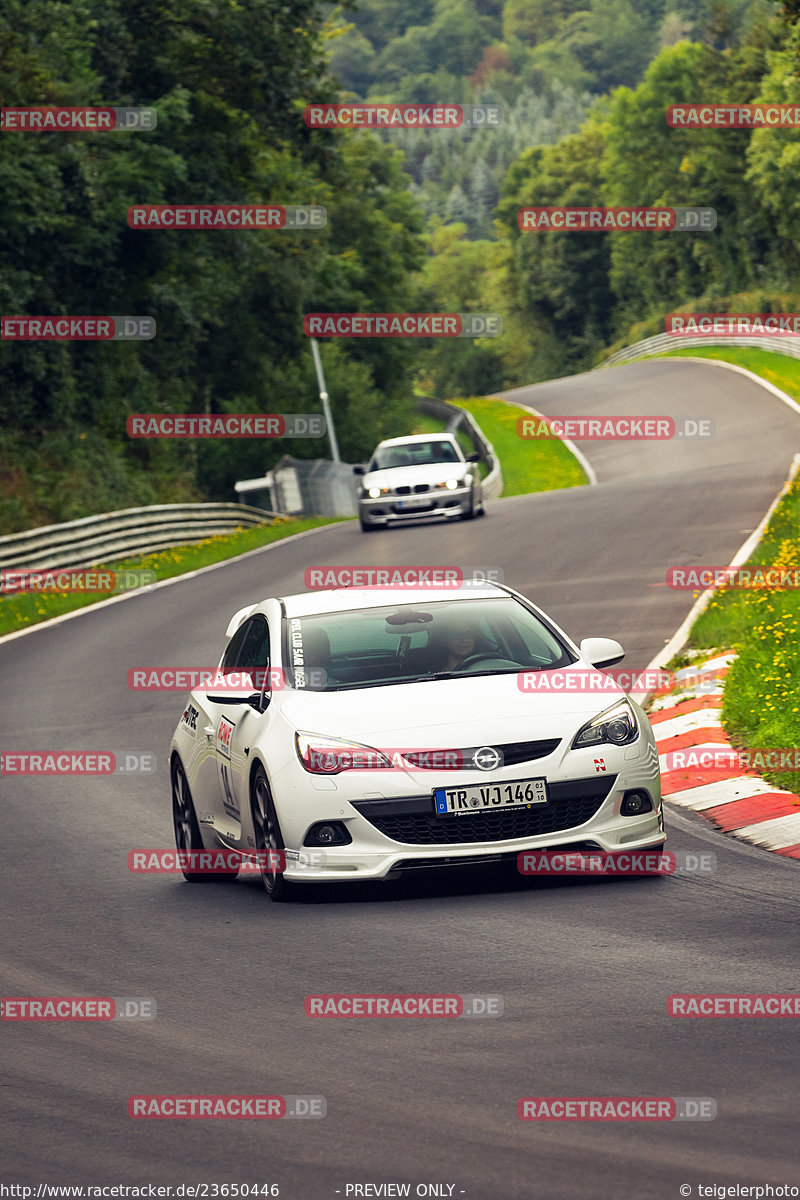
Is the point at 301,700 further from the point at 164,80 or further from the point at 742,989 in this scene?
the point at 164,80

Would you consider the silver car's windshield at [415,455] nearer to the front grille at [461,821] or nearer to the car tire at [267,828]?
the car tire at [267,828]

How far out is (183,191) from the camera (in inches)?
1758

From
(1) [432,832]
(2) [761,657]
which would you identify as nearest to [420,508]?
(2) [761,657]

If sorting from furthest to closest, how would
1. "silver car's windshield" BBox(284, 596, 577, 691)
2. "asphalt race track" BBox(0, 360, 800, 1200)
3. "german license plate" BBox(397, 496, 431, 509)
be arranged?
"german license plate" BBox(397, 496, 431, 509) < "silver car's windshield" BBox(284, 596, 577, 691) < "asphalt race track" BBox(0, 360, 800, 1200)

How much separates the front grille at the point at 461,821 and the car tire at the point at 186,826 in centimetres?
172

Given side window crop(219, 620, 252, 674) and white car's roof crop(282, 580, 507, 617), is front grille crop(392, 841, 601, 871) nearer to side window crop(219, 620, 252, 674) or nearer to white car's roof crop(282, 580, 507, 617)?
white car's roof crop(282, 580, 507, 617)

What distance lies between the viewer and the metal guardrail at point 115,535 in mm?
30953

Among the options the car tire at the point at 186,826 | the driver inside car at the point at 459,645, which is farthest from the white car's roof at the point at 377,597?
the car tire at the point at 186,826

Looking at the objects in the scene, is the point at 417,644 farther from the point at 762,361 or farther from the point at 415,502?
the point at 762,361

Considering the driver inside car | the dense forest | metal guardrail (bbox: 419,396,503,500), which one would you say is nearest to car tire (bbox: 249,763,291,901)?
the driver inside car

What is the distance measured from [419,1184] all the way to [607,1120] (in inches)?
28.0

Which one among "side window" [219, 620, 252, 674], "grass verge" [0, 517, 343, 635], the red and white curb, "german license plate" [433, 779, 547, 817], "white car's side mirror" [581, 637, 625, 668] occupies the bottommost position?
"grass verge" [0, 517, 343, 635]

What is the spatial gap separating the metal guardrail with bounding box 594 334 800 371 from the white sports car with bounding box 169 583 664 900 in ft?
205

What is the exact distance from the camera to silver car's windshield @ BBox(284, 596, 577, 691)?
9.50 meters
